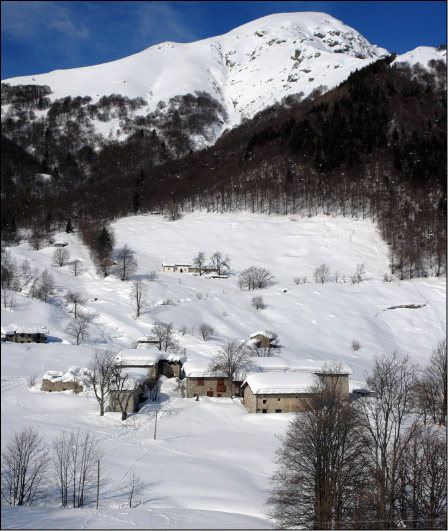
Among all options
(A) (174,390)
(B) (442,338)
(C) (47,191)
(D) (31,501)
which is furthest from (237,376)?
(C) (47,191)

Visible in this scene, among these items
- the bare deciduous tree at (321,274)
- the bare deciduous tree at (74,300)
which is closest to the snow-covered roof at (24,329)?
the bare deciduous tree at (74,300)

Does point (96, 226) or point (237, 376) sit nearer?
point (237, 376)

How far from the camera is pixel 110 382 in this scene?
36.3 metres

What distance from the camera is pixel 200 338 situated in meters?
55.3

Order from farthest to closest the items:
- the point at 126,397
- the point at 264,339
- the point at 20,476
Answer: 1. the point at 264,339
2. the point at 126,397
3. the point at 20,476

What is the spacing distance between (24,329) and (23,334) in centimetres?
63

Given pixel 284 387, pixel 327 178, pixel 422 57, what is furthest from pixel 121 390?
pixel 422 57

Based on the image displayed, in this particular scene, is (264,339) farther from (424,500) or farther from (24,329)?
(424,500)

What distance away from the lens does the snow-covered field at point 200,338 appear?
2161 cm

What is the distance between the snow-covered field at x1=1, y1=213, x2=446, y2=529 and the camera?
2161cm

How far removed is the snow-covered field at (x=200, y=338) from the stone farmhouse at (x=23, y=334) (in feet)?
5.79

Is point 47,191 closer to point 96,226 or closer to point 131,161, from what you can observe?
point 131,161

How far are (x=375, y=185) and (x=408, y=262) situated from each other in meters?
38.2

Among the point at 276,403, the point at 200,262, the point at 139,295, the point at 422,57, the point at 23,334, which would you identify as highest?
the point at 422,57
